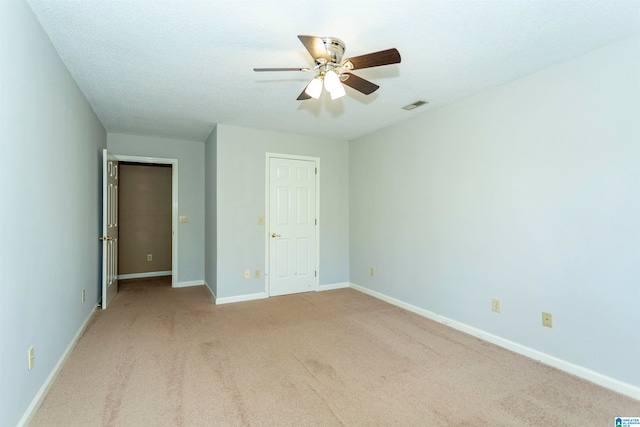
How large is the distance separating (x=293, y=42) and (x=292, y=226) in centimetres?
289

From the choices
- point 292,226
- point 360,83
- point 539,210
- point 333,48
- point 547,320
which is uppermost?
point 333,48

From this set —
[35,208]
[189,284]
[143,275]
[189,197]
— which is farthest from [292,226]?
[143,275]

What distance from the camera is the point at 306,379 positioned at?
7.48 ft

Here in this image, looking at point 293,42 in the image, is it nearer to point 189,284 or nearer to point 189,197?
point 189,197

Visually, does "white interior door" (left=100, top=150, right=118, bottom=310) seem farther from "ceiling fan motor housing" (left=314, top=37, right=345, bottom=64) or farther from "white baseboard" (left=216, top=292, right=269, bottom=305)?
"ceiling fan motor housing" (left=314, top=37, right=345, bottom=64)

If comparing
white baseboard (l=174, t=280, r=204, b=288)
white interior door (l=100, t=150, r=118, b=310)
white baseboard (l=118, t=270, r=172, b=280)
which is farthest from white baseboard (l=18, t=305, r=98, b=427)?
white baseboard (l=118, t=270, r=172, b=280)

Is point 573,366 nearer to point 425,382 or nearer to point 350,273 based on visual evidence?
point 425,382

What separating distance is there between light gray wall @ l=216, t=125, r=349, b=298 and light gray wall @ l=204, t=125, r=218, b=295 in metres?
0.12

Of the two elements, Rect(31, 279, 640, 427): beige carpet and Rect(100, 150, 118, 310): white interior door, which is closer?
Rect(31, 279, 640, 427): beige carpet

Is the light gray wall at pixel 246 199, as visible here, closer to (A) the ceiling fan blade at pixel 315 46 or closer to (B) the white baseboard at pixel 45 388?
(B) the white baseboard at pixel 45 388

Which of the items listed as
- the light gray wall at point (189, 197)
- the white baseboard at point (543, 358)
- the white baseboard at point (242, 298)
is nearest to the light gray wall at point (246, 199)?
the white baseboard at point (242, 298)

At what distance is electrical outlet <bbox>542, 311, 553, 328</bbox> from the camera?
2504 mm

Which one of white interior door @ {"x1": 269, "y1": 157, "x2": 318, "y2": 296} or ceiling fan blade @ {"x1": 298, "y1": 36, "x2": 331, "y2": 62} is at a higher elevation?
ceiling fan blade @ {"x1": 298, "y1": 36, "x2": 331, "y2": 62}

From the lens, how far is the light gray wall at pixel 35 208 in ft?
5.15
